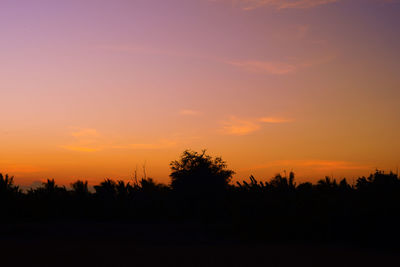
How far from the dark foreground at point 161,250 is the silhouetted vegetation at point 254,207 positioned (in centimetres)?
64

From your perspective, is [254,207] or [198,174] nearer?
[254,207]

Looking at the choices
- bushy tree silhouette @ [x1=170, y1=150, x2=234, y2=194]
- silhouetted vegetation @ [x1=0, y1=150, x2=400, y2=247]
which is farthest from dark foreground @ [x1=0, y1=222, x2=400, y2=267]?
bushy tree silhouette @ [x1=170, y1=150, x2=234, y2=194]

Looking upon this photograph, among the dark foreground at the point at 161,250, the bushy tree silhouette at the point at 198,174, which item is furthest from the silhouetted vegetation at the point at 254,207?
the bushy tree silhouette at the point at 198,174

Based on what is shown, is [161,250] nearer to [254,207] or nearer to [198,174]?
[254,207]

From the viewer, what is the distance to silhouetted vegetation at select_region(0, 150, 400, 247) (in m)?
12.8

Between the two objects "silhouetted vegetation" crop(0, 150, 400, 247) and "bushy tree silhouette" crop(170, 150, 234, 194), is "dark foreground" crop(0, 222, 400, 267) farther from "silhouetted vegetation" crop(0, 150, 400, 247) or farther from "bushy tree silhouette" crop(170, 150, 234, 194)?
"bushy tree silhouette" crop(170, 150, 234, 194)

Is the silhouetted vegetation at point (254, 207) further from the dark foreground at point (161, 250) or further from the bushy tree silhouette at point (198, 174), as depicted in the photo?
the bushy tree silhouette at point (198, 174)

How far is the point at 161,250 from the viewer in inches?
464

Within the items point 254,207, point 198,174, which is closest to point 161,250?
point 254,207

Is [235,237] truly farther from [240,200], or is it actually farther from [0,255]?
[0,255]

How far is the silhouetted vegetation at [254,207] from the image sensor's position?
12.8m

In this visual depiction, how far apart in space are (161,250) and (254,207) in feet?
12.2

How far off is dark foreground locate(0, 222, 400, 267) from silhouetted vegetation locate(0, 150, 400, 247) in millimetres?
642

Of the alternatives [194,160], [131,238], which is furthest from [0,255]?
[194,160]
